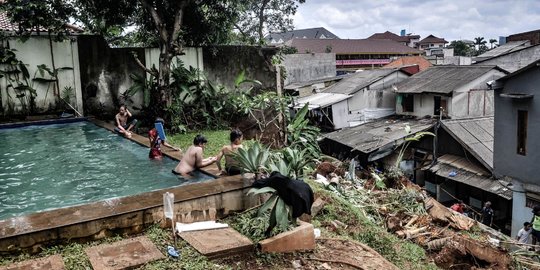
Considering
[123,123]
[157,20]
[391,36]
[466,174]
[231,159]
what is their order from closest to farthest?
1. [231,159]
2. [123,123]
3. [157,20]
4. [466,174]
5. [391,36]

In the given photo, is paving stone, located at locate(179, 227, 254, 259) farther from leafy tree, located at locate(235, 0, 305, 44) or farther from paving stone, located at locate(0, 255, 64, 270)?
leafy tree, located at locate(235, 0, 305, 44)

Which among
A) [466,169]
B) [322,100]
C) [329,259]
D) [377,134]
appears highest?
[322,100]

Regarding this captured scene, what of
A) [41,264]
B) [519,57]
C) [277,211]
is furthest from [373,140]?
[41,264]

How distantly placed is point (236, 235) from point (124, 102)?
10612 millimetres

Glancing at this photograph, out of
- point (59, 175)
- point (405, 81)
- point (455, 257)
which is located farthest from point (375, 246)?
point (405, 81)

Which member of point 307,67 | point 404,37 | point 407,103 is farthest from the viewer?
point 404,37

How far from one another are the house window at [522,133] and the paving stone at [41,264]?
1480 centimetres

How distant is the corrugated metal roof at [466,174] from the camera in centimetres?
1553

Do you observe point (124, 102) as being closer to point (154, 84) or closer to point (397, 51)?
point (154, 84)

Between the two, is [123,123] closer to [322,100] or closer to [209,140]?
[209,140]

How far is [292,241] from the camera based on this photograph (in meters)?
5.53

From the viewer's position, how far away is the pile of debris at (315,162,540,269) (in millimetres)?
7770

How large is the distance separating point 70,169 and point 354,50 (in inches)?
1652

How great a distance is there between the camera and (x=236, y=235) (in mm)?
5656
